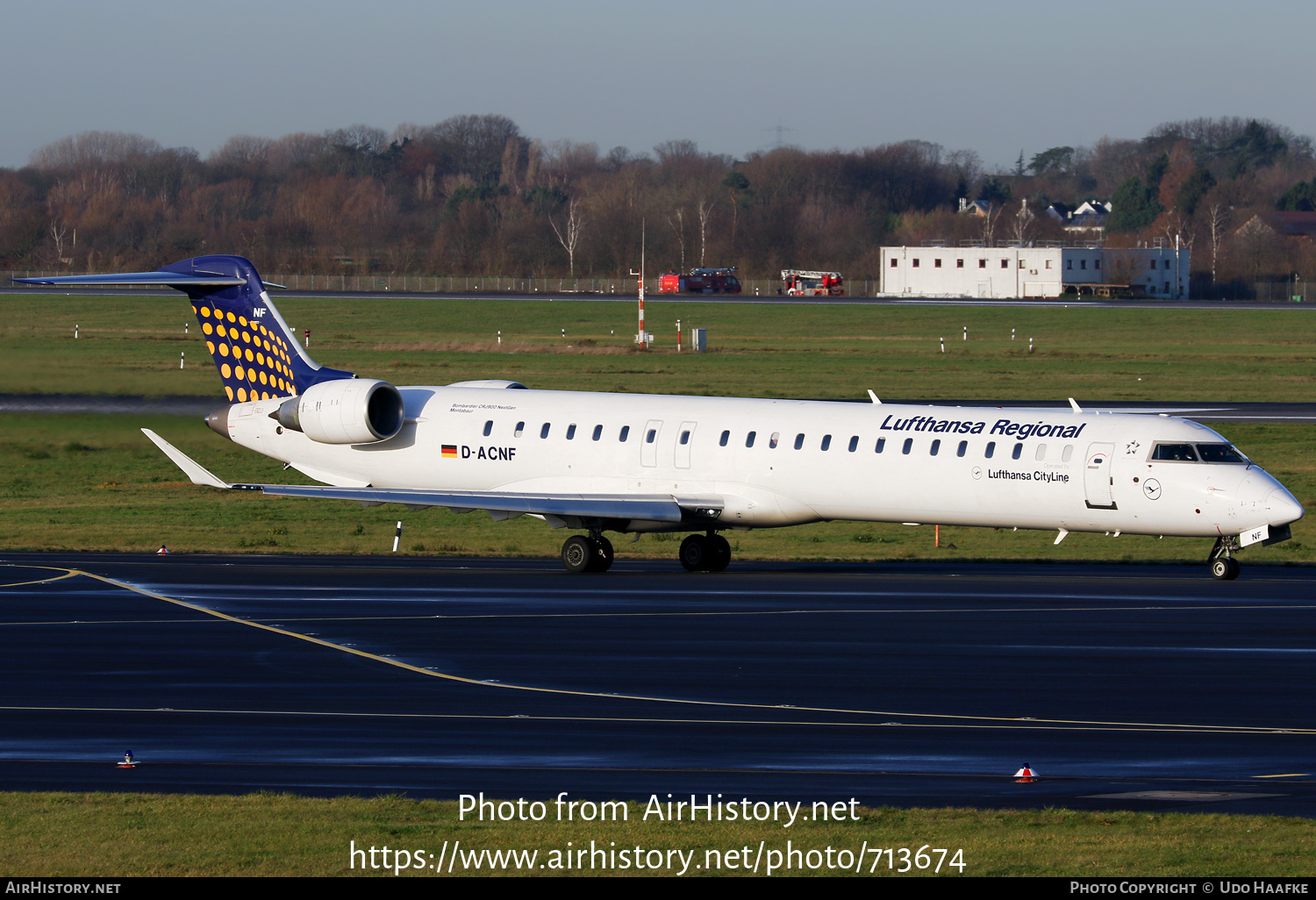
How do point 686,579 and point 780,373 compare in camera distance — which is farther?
point 780,373

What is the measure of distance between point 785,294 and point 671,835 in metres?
133

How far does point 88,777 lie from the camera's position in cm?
1490

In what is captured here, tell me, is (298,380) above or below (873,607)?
above

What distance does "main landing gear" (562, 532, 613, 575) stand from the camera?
31.9 meters

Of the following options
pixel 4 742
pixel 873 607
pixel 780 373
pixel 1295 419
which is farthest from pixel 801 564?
pixel 780 373

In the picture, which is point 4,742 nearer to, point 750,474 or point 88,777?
point 88,777

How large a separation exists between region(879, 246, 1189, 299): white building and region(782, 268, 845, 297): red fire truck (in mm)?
6693

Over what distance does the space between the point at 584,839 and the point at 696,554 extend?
65.4 ft

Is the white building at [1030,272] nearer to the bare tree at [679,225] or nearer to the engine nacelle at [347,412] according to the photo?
the bare tree at [679,225]

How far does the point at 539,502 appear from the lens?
3134 centimetres

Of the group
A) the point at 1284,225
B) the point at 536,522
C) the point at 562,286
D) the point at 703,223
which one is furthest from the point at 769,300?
the point at 1284,225

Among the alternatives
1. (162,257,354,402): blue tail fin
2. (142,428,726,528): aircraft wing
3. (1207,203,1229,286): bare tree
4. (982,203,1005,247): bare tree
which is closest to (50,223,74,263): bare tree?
(982,203,1005,247): bare tree

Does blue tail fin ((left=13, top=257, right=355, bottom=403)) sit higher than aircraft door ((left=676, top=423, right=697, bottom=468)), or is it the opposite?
blue tail fin ((left=13, top=257, right=355, bottom=403))

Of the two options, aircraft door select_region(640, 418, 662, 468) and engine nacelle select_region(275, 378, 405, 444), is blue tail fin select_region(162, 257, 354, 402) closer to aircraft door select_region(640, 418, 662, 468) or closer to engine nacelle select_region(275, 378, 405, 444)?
engine nacelle select_region(275, 378, 405, 444)
